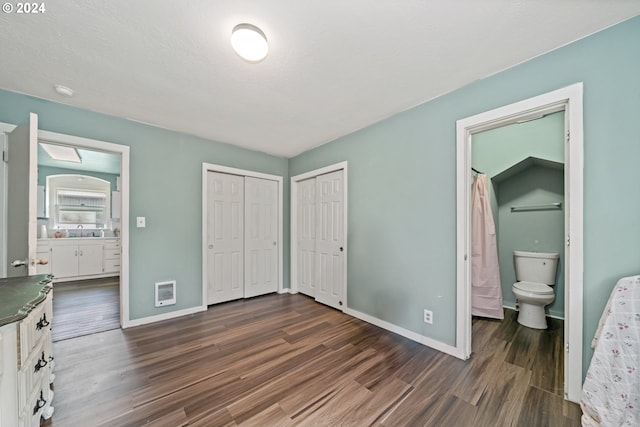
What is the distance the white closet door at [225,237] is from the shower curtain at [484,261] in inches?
132

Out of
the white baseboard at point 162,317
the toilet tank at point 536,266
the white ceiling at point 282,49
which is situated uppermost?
the white ceiling at point 282,49

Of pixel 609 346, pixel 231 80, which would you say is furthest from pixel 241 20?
pixel 609 346

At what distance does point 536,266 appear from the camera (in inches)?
113

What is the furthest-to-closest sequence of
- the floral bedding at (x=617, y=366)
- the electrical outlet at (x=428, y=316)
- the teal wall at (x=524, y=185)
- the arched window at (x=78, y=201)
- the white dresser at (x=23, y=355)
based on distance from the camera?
1. the arched window at (x=78, y=201)
2. the teal wall at (x=524, y=185)
3. the electrical outlet at (x=428, y=316)
4. the floral bedding at (x=617, y=366)
5. the white dresser at (x=23, y=355)

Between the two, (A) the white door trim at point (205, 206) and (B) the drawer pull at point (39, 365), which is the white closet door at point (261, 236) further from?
(B) the drawer pull at point (39, 365)

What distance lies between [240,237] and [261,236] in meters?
0.36

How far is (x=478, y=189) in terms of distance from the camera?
3078 mm

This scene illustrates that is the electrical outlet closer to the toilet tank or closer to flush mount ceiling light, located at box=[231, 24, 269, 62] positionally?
the toilet tank

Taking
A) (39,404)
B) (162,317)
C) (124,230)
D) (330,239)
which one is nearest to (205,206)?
(124,230)

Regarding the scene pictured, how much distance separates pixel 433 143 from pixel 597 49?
3.59 feet

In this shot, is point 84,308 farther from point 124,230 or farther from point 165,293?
point 124,230

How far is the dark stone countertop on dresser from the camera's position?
99cm

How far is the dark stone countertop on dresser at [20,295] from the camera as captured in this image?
99 cm

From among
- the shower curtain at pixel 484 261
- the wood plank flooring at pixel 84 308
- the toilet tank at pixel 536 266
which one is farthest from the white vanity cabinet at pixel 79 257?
the toilet tank at pixel 536 266
